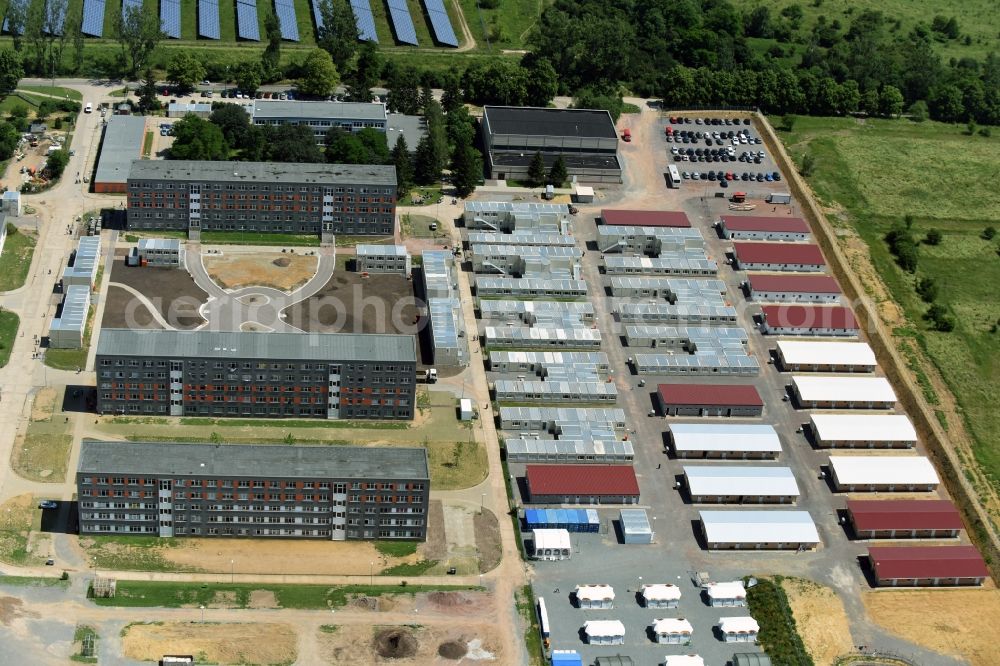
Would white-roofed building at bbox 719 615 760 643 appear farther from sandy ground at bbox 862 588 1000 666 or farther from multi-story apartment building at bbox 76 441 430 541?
multi-story apartment building at bbox 76 441 430 541

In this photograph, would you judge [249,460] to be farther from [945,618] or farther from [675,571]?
[945,618]

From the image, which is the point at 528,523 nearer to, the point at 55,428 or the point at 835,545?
the point at 835,545

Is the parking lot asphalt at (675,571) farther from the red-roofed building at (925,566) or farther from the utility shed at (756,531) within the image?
the red-roofed building at (925,566)

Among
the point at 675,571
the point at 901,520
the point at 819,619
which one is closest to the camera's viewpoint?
the point at 819,619

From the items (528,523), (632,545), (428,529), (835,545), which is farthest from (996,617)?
(428,529)

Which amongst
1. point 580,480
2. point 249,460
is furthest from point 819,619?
point 249,460

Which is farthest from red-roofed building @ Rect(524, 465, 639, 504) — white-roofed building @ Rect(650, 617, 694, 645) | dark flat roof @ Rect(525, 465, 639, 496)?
white-roofed building @ Rect(650, 617, 694, 645)
